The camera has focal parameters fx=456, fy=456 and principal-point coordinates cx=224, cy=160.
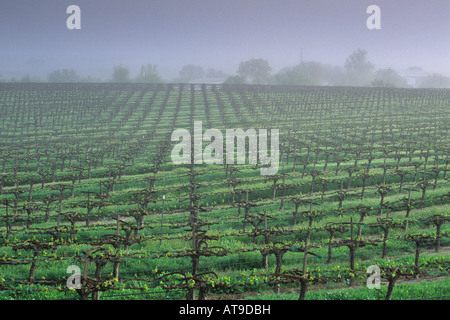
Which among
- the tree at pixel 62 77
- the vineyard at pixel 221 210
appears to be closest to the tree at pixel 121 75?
the tree at pixel 62 77

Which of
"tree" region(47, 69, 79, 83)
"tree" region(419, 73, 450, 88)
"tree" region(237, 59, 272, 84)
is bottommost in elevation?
"tree" region(419, 73, 450, 88)

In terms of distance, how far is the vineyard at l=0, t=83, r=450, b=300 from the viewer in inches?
620

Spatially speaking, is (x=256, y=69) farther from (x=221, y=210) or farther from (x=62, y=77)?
(x=221, y=210)

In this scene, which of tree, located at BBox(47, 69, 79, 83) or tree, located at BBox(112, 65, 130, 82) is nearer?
tree, located at BBox(112, 65, 130, 82)

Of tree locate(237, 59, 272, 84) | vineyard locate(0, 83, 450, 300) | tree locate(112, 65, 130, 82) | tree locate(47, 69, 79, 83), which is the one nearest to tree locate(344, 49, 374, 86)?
tree locate(237, 59, 272, 84)

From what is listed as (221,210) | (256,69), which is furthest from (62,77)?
(221,210)

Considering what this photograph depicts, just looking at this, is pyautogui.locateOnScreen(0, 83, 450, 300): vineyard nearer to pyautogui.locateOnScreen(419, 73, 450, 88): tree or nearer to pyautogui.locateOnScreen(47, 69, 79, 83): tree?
pyautogui.locateOnScreen(47, 69, 79, 83): tree

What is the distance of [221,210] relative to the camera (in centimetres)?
2934

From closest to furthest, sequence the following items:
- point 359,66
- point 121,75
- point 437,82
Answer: point 121,75
point 437,82
point 359,66

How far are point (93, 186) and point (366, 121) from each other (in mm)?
54437

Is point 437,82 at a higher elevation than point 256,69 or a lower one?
lower

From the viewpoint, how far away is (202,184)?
35.8 m

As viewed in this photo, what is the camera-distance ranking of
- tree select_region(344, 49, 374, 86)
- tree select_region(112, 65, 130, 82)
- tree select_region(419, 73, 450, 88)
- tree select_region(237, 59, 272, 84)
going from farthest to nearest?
tree select_region(344, 49, 374, 86), tree select_region(237, 59, 272, 84), tree select_region(419, 73, 450, 88), tree select_region(112, 65, 130, 82)
